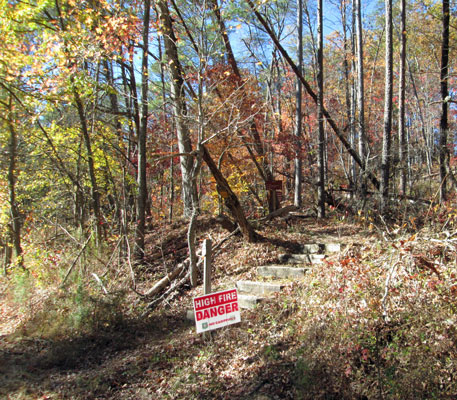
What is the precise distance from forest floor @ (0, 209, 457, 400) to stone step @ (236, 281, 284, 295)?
0.27 meters

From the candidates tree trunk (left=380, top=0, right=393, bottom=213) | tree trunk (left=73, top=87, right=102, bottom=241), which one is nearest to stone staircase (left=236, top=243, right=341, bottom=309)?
tree trunk (left=380, top=0, right=393, bottom=213)

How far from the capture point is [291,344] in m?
4.60

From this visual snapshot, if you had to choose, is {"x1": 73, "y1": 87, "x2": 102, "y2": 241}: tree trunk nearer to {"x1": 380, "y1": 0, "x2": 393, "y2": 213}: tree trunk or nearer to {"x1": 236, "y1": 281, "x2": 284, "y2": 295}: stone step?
{"x1": 236, "y1": 281, "x2": 284, "y2": 295}: stone step

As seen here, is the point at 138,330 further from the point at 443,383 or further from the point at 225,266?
the point at 443,383

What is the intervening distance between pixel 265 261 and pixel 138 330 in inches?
125

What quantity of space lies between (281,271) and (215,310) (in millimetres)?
2837

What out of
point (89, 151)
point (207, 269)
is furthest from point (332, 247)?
point (89, 151)

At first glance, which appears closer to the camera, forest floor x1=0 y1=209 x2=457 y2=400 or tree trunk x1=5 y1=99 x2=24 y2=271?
forest floor x1=0 y1=209 x2=457 y2=400

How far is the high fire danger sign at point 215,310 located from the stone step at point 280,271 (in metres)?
2.52

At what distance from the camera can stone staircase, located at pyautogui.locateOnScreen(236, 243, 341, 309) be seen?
620 centimetres

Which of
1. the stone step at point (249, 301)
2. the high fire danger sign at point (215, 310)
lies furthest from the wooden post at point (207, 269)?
the stone step at point (249, 301)

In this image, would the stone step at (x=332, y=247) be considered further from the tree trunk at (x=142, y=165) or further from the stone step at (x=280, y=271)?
the tree trunk at (x=142, y=165)

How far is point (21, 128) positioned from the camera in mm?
10039

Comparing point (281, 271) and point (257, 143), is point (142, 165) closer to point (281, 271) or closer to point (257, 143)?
point (257, 143)
